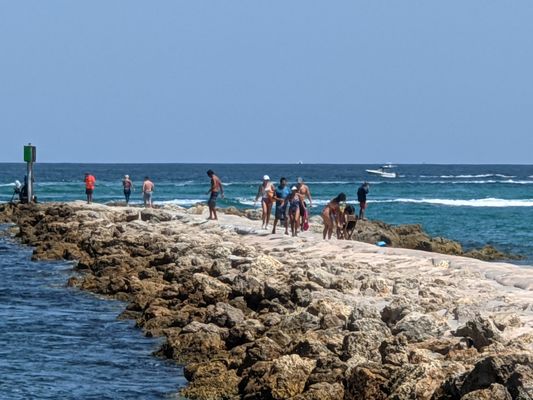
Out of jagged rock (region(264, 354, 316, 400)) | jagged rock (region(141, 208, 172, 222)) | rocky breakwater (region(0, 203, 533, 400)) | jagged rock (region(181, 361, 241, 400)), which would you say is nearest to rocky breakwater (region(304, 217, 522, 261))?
jagged rock (region(141, 208, 172, 222))

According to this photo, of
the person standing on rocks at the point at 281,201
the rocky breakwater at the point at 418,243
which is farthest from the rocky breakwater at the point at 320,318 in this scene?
the rocky breakwater at the point at 418,243

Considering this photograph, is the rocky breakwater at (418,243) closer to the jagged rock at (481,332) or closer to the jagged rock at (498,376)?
the jagged rock at (481,332)

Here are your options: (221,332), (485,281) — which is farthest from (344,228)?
(221,332)

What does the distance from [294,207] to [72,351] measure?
34.3 ft

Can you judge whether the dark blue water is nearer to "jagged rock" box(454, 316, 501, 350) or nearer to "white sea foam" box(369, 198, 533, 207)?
"jagged rock" box(454, 316, 501, 350)

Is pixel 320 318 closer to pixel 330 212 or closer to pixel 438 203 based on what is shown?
pixel 330 212

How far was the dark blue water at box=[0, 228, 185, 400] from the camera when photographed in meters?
11.6

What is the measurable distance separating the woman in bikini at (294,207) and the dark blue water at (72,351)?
5.71 metres

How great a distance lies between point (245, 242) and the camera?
23828 millimetres

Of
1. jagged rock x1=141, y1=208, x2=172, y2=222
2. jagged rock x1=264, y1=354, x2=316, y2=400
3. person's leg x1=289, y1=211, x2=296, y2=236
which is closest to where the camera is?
jagged rock x1=264, y1=354, x2=316, y2=400

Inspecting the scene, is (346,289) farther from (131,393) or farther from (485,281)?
(131,393)

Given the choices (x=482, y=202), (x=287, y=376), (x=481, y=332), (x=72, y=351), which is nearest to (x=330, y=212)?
(x=72, y=351)

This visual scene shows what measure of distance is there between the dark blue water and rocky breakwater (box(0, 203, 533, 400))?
36cm

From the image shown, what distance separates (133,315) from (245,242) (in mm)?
7752
